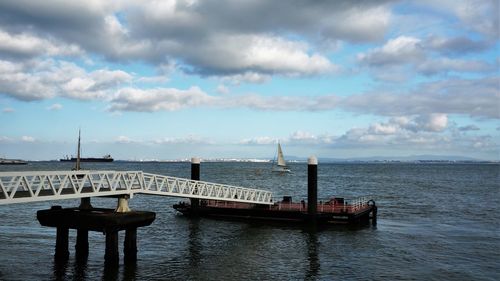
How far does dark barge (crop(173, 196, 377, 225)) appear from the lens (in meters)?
41.1

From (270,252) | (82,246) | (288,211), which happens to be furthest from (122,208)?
(288,211)

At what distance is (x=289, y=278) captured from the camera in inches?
963

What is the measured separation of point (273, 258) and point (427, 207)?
38512 millimetres

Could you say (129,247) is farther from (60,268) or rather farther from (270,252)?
(270,252)

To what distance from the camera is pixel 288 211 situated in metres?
42.1

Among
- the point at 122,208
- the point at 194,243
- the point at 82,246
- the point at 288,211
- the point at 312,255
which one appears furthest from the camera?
the point at 288,211

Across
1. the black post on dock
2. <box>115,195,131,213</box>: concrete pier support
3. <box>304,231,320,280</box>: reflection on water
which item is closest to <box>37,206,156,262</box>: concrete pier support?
<box>115,195,131,213</box>: concrete pier support

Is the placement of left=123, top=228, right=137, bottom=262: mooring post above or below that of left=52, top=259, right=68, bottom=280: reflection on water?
above

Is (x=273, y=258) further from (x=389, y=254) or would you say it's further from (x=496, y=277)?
(x=496, y=277)

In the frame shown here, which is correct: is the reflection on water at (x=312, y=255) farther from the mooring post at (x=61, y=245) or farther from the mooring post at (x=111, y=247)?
the mooring post at (x=61, y=245)

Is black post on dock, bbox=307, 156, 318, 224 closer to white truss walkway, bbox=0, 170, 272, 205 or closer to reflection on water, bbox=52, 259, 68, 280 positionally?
white truss walkway, bbox=0, 170, 272, 205

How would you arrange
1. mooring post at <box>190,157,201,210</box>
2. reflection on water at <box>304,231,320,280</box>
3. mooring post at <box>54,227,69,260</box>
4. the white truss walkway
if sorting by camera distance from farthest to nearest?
mooring post at <box>190,157,201,210</box> → mooring post at <box>54,227,69,260</box> → reflection on water at <box>304,231,320,280</box> → the white truss walkway

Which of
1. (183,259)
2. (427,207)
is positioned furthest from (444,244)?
(427,207)

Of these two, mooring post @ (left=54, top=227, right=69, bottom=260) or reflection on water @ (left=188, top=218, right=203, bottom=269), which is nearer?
mooring post @ (left=54, top=227, right=69, bottom=260)
